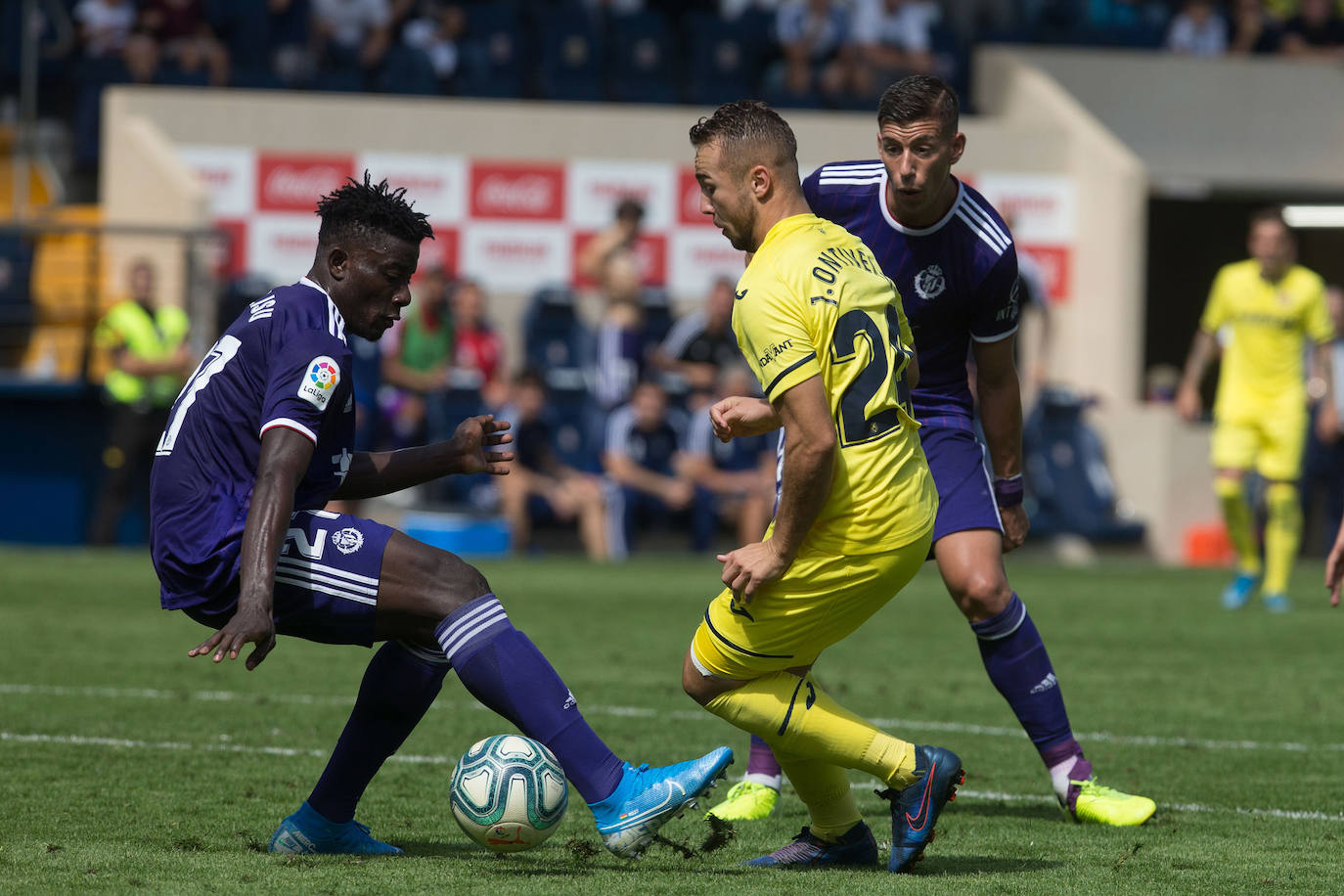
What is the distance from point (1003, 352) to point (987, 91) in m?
15.3

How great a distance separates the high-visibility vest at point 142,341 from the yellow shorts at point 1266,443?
8.46 meters

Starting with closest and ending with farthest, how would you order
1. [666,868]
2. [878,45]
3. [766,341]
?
[766,341]
[666,868]
[878,45]

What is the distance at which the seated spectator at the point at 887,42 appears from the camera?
64.6 ft

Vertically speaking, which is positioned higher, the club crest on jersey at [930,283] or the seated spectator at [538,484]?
the club crest on jersey at [930,283]

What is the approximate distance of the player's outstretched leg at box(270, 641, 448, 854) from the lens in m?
4.57

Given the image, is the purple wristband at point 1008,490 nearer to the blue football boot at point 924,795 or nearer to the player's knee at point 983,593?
the player's knee at point 983,593

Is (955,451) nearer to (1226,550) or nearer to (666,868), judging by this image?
(666,868)

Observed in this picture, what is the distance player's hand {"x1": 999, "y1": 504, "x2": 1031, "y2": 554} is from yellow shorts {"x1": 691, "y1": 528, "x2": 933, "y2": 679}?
141 cm

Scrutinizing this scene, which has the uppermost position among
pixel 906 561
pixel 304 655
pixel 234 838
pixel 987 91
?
pixel 987 91

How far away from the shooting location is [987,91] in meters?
20.2

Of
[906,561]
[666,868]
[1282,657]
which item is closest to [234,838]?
[666,868]

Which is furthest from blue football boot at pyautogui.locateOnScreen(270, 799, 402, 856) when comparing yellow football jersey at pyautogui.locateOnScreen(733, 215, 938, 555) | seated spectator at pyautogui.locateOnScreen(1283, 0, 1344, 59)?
seated spectator at pyautogui.locateOnScreen(1283, 0, 1344, 59)

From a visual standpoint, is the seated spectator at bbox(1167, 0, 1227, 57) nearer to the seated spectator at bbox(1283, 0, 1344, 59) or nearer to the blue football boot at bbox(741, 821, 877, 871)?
the seated spectator at bbox(1283, 0, 1344, 59)

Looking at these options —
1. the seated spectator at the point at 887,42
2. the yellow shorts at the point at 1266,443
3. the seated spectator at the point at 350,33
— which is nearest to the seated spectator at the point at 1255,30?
the seated spectator at the point at 887,42
